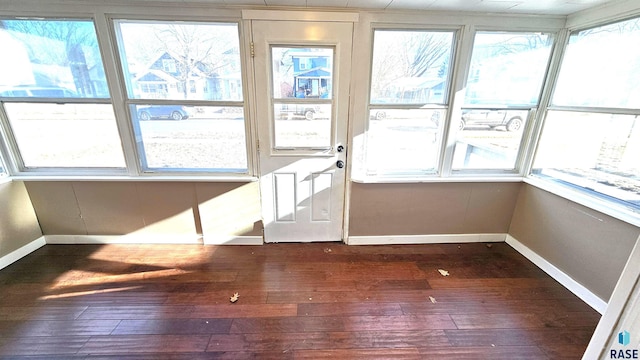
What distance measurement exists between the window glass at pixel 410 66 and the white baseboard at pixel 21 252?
3471 millimetres

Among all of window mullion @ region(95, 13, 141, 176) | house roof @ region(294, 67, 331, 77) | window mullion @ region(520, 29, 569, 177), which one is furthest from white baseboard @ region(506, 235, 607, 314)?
window mullion @ region(95, 13, 141, 176)

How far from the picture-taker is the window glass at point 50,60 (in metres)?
2.09

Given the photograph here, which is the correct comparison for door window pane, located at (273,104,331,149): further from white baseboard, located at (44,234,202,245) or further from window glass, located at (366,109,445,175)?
white baseboard, located at (44,234,202,245)

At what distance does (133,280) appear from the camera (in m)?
2.12

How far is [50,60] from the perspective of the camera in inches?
85.1

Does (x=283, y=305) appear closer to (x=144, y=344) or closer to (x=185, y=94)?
(x=144, y=344)

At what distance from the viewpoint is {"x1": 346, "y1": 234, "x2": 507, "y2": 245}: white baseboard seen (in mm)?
2691

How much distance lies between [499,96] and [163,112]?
302cm

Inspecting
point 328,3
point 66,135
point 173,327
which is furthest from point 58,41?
point 173,327

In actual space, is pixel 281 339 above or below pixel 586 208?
below

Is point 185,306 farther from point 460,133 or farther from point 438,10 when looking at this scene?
point 438,10

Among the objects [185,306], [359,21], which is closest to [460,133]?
[359,21]

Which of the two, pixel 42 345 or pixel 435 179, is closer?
pixel 42 345

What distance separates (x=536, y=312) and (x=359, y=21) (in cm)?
256
